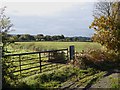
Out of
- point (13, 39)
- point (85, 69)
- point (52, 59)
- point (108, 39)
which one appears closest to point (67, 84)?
point (13, 39)

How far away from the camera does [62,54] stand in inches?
840

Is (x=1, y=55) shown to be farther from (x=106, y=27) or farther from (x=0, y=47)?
(x=106, y=27)

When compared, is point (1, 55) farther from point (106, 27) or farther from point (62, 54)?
point (62, 54)

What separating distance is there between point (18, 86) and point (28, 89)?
360 millimetres

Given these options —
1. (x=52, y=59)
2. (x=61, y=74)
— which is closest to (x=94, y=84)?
(x=61, y=74)

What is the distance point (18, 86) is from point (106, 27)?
29.8 ft

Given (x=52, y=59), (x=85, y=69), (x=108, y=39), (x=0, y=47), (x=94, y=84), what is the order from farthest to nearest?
(x=52, y=59), (x=108, y=39), (x=85, y=69), (x=94, y=84), (x=0, y=47)

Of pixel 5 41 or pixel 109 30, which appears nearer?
pixel 5 41

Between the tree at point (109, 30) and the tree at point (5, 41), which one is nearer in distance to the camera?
the tree at point (5, 41)

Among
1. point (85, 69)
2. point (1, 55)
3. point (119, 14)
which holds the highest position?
point (119, 14)

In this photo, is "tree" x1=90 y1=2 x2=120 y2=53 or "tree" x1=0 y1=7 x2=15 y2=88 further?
"tree" x1=90 y1=2 x2=120 y2=53

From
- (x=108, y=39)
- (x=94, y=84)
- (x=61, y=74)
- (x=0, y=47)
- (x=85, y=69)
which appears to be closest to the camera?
(x=0, y=47)

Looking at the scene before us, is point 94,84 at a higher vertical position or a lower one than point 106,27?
lower

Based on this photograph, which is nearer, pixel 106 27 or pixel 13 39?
pixel 13 39
